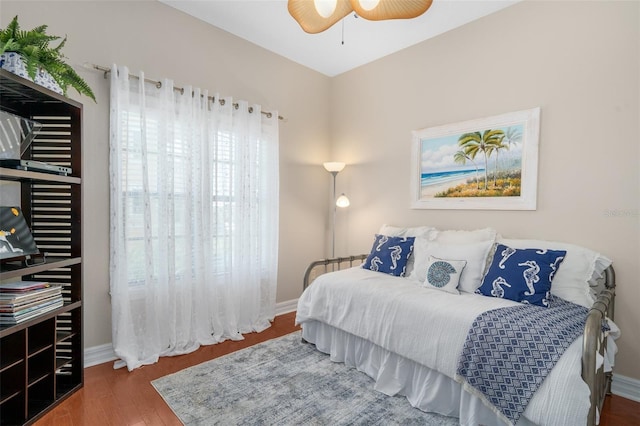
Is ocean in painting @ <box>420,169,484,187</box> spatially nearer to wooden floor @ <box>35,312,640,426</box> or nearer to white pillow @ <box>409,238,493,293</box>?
white pillow @ <box>409,238,493,293</box>

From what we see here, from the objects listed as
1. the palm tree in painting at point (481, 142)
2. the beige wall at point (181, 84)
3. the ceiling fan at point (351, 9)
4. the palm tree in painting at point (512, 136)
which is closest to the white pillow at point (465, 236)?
the palm tree in painting at point (481, 142)

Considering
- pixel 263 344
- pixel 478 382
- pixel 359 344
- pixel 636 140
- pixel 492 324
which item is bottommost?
pixel 263 344

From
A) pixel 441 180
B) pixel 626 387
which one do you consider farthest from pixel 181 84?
pixel 626 387

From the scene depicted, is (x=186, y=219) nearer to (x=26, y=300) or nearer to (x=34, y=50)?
(x=26, y=300)

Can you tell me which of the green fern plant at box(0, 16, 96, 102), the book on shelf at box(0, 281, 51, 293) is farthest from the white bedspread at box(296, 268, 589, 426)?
the green fern plant at box(0, 16, 96, 102)

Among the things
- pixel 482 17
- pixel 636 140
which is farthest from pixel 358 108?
pixel 636 140

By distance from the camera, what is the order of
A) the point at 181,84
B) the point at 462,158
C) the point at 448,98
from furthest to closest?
the point at 448,98
the point at 462,158
the point at 181,84

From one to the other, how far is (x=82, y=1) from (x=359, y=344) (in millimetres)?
3286

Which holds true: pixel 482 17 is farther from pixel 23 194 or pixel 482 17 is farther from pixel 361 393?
pixel 23 194

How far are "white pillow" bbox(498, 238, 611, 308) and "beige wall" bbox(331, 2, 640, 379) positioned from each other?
164mm

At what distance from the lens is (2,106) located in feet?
6.42

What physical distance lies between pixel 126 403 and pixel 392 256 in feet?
7.33

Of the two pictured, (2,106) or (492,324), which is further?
(2,106)

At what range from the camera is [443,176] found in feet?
10.3
